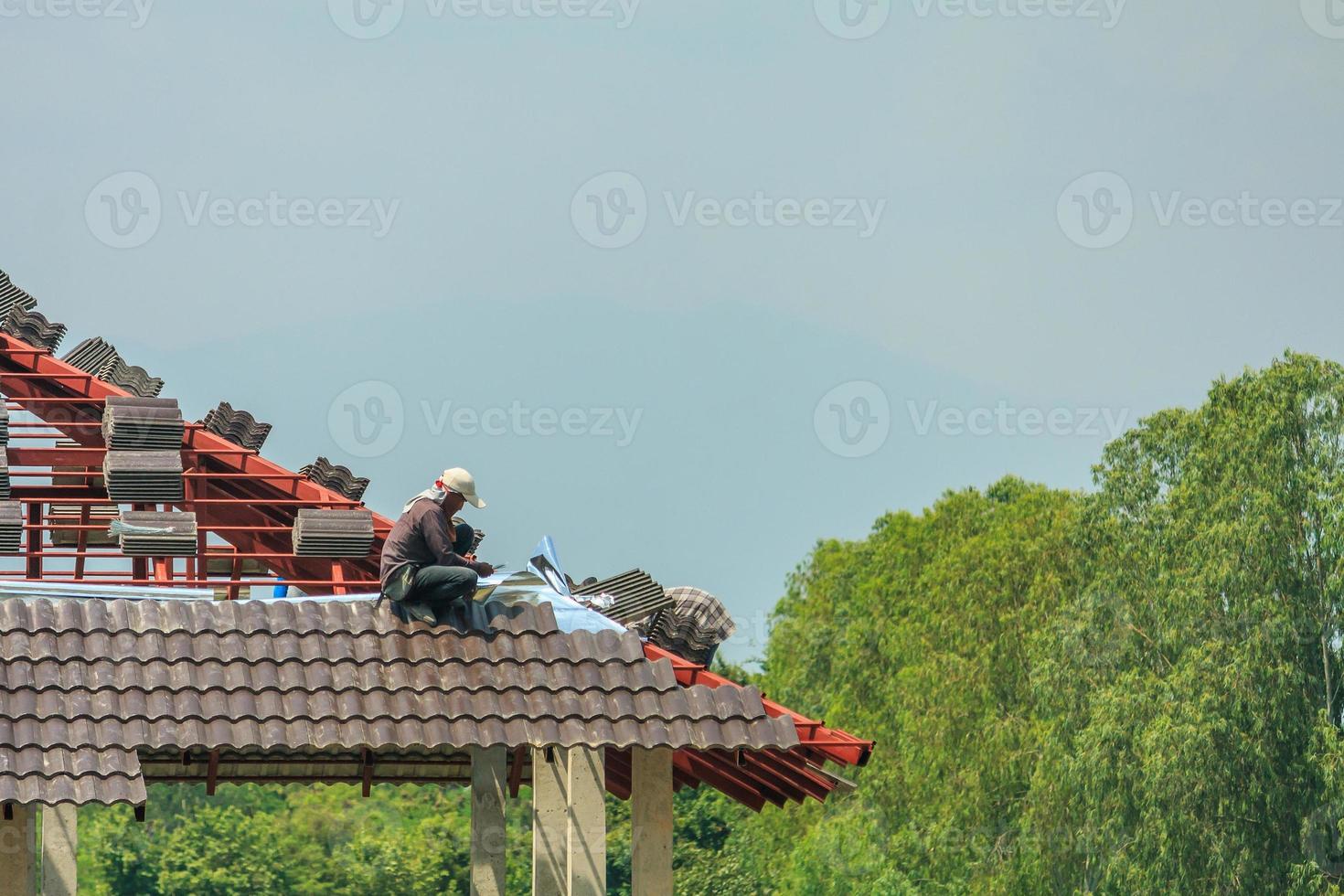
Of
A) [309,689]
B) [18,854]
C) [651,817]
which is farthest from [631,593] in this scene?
[18,854]

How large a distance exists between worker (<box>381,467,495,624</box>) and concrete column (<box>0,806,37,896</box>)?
3412 millimetres

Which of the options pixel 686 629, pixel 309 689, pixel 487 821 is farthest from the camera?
pixel 686 629

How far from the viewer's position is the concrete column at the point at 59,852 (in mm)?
16031

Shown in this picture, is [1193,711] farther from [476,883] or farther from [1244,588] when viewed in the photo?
[476,883]

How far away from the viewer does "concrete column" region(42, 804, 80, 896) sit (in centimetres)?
1603

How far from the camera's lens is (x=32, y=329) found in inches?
917

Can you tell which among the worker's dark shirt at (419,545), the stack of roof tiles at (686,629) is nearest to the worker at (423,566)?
the worker's dark shirt at (419,545)

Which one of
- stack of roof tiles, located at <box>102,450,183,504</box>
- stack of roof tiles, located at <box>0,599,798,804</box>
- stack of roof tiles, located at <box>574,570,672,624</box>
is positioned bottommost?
stack of roof tiles, located at <box>0,599,798,804</box>

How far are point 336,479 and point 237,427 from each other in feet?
4.84

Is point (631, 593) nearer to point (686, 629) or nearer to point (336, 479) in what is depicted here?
point (686, 629)

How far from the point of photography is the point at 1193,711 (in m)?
44.1

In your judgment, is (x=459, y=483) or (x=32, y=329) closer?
(x=459, y=483)

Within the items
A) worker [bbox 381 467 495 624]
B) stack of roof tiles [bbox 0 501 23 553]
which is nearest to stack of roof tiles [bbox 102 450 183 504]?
stack of roof tiles [bbox 0 501 23 553]

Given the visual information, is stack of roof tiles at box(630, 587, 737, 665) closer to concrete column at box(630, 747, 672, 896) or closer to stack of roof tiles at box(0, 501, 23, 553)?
concrete column at box(630, 747, 672, 896)
